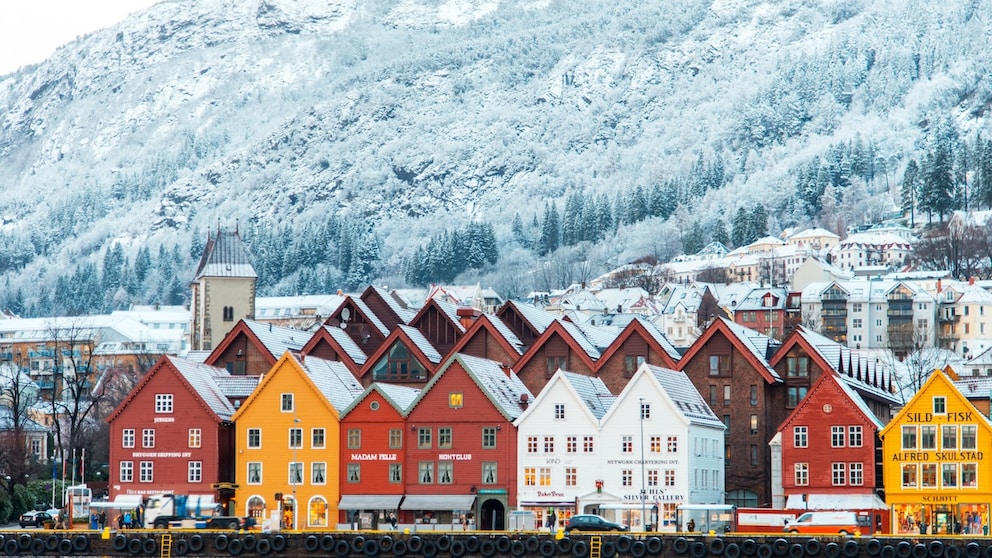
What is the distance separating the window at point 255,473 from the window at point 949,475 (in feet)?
135

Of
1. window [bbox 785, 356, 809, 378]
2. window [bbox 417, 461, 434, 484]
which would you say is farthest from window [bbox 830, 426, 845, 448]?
window [bbox 417, 461, 434, 484]

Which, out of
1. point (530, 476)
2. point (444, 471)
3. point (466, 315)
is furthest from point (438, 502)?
point (466, 315)

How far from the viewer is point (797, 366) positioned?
122 meters

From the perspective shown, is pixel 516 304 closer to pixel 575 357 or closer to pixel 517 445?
pixel 575 357

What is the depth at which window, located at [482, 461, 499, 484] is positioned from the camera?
375 ft

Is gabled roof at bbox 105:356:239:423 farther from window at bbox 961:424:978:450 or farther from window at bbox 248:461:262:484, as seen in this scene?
window at bbox 961:424:978:450

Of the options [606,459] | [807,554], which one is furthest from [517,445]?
[807,554]

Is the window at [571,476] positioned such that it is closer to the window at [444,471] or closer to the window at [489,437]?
the window at [489,437]

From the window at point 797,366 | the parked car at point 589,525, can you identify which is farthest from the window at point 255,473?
the window at point 797,366

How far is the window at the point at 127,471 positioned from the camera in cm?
11838

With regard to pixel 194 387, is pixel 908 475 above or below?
below

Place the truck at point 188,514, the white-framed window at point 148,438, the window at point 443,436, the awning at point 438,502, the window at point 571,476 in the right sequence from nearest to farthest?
the truck at point 188,514
the awning at point 438,502
the window at point 571,476
the window at point 443,436
the white-framed window at point 148,438

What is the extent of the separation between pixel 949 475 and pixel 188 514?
145 ft

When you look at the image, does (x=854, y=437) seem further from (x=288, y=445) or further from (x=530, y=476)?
(x=288, y=445)
